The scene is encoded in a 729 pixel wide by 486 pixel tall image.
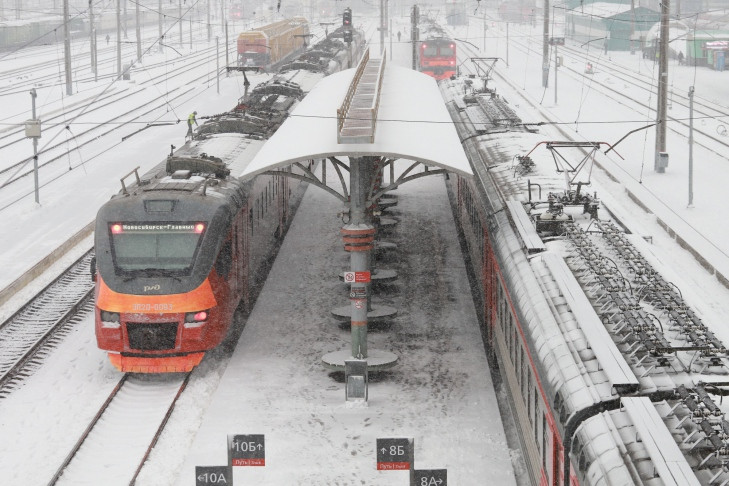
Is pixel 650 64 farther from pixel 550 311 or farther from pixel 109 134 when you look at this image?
pixel 550 311

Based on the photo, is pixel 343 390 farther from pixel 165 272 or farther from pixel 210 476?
pixel 210 476

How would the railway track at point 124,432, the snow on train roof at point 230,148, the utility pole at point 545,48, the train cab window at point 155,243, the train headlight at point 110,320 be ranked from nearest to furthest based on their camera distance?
the railway track at point 124,432, the train headlight at point 110,320, the train cab window at point 155,243, the snow on train roof at point 230,148, the utility pole at point 545,48

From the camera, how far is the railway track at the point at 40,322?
20016mm

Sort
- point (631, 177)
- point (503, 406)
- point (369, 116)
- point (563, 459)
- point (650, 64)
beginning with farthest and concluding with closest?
point (650, 64) < point (631, 177) < point (369, 116) < point (503, 406) < point (563, 459)

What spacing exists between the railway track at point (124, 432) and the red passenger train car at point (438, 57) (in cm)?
5300

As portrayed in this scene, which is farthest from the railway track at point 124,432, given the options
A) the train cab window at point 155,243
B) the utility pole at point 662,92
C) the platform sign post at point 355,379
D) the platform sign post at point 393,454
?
the utility pole at point 662,92

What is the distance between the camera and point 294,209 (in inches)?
1284

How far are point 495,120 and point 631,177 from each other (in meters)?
14.3

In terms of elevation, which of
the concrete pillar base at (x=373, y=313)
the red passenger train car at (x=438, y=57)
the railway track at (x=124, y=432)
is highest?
the red passenger train car at (x=438, y=57)

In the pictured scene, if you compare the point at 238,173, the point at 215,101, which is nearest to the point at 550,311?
the point at 238,173

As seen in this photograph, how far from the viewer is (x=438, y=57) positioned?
70.4m

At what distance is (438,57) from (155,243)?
53.7 m

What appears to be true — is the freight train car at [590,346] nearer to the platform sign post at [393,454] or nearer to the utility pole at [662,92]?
the platform sign post at [393,454]

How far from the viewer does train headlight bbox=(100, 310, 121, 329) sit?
18.6 m
